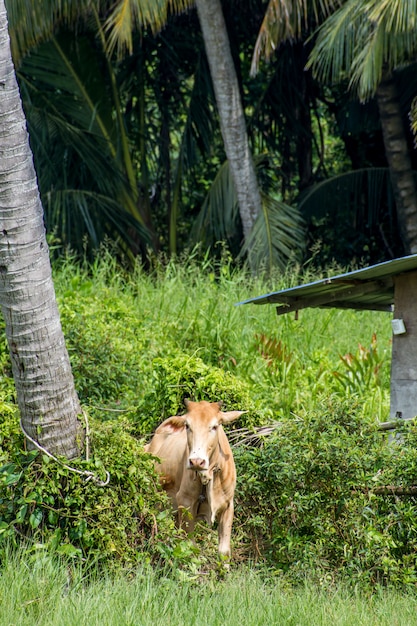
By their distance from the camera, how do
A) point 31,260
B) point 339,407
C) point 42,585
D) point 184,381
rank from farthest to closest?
point 184,381 → point 339,407 → point 31,260 → point 42,585

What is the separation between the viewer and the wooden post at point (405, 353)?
22.1ft

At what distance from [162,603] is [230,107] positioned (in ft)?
30.0

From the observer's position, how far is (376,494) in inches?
222

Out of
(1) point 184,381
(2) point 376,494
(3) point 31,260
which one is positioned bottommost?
(2) point 376,494

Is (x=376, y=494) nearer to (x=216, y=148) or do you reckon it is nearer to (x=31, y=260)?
(x=31, y=260)

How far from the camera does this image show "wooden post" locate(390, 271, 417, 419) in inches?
265

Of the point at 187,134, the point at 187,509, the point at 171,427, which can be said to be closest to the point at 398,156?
the point at 187,134

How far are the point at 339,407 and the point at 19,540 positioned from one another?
2211mm

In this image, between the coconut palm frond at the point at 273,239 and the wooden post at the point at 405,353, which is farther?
the coconut palm frond at the point at 273,239

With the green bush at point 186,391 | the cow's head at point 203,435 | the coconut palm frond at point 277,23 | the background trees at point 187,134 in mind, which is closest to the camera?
the cow's head at point 203,435

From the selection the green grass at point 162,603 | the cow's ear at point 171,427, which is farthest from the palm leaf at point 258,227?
the green grass at point 162,603

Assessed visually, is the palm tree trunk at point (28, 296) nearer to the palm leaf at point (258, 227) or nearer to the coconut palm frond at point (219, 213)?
the palm leaf at point (258, 227)


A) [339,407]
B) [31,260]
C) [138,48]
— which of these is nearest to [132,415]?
[339,407]

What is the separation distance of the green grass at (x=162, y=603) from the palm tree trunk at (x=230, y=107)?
8.41 m
